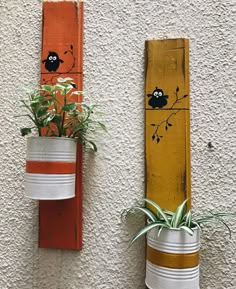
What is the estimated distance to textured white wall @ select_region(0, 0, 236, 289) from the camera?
0.56 metres

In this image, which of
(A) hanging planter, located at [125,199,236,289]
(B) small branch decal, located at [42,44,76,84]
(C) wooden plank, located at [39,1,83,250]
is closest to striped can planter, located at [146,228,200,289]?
(A) hanging planter, located at [125,199,236,289]

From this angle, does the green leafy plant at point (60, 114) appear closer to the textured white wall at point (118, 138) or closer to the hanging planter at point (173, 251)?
the textured white wall at point (118, 138)

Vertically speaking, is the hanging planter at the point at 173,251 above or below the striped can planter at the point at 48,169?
below

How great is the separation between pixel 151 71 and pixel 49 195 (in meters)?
0.34

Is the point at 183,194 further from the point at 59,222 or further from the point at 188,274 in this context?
the point at 59,222

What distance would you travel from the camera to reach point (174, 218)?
19.5 inches

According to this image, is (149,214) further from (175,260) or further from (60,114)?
(60,114)

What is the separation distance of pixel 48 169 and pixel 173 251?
0.28 meters

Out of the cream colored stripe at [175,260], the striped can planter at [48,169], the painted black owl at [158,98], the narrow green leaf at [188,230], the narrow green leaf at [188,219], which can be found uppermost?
the painted black owl at [158,98]

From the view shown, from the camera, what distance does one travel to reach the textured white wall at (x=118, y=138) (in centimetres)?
56

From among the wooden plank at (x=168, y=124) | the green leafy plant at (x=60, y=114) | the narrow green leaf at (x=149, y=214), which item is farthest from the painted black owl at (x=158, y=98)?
the narrow green leaf at (x=149, y=214)

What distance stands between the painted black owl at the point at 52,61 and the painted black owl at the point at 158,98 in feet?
0.74

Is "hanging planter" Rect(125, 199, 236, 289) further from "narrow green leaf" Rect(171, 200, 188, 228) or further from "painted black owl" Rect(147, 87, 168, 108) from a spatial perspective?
"painted black owl" Rect(147, 87, 168, 108)

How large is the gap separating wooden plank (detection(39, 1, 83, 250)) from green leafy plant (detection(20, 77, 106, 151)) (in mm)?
41
